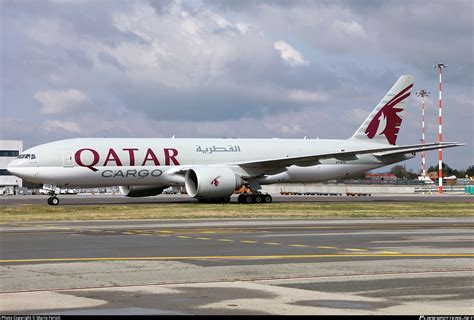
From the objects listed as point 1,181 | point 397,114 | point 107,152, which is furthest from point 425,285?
point 1,181

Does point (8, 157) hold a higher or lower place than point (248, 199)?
higher

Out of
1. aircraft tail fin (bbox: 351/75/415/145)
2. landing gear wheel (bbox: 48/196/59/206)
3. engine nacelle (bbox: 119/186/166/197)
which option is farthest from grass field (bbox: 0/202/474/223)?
aircraft tail fin (bbox: 351/75/415/145)

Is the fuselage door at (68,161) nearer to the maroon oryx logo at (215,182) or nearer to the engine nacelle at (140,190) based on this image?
the engine nacelle at (140,190)

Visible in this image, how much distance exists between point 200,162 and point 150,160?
13.4ft

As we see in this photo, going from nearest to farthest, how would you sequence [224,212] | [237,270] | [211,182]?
[237,270] → [224,212] → [211,182]

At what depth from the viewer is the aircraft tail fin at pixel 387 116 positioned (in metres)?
62.7

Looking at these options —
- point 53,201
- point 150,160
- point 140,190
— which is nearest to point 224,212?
point 150,160

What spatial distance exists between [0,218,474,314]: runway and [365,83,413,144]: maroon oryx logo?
32.6 metres

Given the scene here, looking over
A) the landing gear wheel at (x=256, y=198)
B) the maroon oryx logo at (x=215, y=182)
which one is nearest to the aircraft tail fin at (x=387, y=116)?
the landing gear wheel at (x=256, y=198)

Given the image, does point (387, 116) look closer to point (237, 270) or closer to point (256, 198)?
point (256, 198)

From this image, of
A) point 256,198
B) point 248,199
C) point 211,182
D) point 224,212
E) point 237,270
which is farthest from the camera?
point 256,198

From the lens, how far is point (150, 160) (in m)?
51.8

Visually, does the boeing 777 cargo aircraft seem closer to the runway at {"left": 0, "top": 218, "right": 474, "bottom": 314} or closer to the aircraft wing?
the aircraft wing

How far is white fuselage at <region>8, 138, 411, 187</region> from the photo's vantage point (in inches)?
1972
